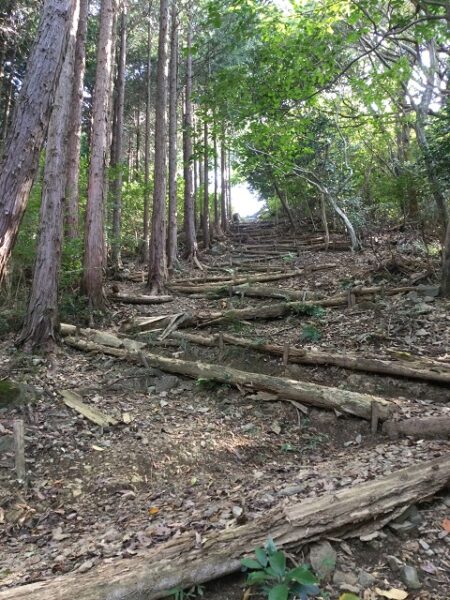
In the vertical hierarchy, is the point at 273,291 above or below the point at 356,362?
above

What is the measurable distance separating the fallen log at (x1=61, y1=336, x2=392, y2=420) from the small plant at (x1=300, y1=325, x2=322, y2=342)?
1326 mm

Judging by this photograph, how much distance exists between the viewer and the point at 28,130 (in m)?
3.88

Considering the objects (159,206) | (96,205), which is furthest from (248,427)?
(159,206)

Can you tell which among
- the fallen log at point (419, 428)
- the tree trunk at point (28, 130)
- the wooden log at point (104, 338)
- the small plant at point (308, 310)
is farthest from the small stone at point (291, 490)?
the small plant at point (308, 310)

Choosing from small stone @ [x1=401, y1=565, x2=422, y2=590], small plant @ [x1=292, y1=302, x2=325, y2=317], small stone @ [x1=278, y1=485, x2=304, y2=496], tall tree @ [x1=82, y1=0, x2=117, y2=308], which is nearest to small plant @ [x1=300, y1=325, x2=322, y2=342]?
small plant @ [x1=292, y1=302, x2=325, y2=317]

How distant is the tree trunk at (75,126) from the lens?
33.9 ft

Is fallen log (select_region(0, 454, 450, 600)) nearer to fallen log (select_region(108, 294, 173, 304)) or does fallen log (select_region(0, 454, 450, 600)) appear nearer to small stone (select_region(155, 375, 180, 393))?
small stone (select_region(155, 375, 180, 393))

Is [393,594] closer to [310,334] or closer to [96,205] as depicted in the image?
[310,334]

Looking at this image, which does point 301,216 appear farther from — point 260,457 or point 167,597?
point 167,597

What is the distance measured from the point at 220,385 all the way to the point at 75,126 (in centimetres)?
780

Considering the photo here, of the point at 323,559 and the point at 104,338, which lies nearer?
the point at 323,559

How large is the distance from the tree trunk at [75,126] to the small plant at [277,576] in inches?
346

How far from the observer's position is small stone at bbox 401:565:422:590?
2.62 meters

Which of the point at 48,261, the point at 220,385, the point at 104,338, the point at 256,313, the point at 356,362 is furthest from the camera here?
the point at 256,313
